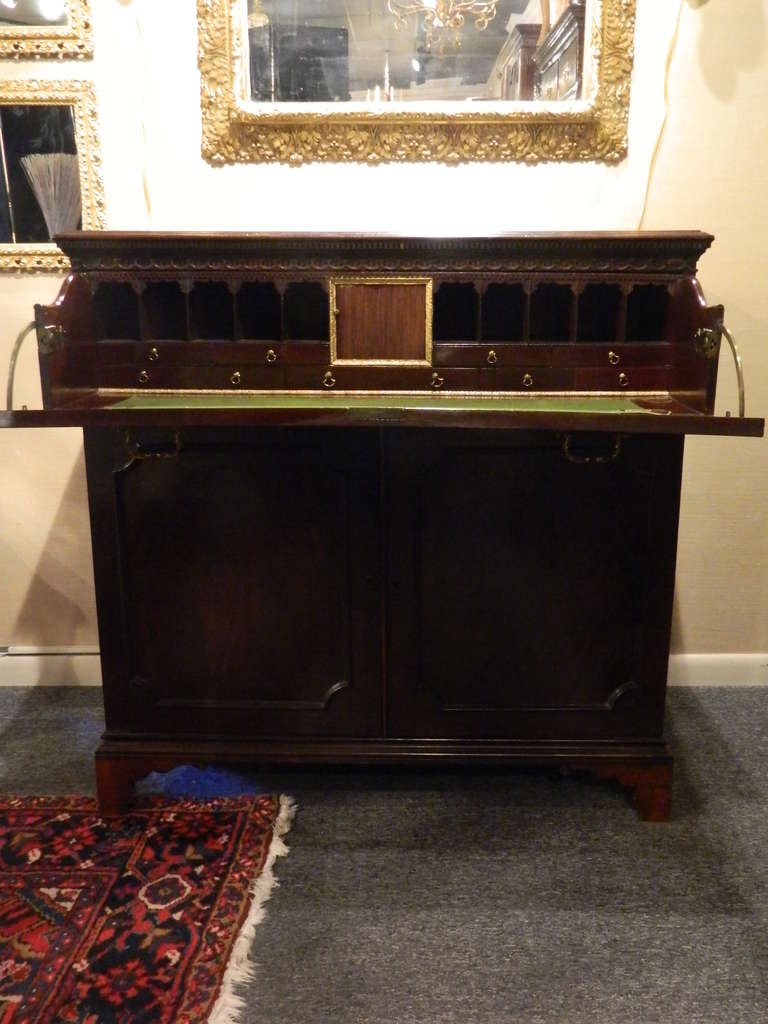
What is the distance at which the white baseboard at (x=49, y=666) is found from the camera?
234 centimetres

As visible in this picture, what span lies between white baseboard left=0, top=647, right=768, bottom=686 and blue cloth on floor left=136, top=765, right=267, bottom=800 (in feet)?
1.84

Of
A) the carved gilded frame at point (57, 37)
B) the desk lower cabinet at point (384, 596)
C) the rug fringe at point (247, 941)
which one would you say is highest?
the carved gilded frame at point (57, 37)

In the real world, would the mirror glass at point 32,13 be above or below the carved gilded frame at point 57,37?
above

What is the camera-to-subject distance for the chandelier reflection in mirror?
6.24ft

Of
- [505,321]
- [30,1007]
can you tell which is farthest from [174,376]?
[30,1007]

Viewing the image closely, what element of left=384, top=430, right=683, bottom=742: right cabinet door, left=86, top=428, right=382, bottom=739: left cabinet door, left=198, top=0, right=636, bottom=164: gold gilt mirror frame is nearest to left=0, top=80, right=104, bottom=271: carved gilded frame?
left=198, top=0, right=636, bottom=164: gold gilt mirror frame

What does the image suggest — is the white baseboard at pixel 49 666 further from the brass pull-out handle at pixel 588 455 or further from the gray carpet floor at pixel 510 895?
the brass pull-out handle at pixel 588 455

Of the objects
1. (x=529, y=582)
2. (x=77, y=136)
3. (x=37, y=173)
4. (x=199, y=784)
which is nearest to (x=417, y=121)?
(x=77, y=136)

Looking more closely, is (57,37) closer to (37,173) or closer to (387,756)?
(37,173)

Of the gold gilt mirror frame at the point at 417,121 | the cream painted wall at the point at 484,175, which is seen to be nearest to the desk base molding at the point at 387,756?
the cream painted wall at the point at 484,175

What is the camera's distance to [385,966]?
136 cm

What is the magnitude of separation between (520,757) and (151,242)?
50.5 inches

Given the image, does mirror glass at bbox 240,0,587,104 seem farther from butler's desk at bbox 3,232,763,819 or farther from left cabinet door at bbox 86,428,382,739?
left cabinet door at bbox 86,428,382,739

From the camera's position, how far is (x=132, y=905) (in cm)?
149
